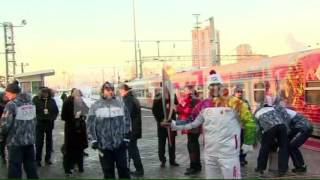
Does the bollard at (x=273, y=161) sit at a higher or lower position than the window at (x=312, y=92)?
lower

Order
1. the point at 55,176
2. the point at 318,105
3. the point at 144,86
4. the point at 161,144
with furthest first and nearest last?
the point at 144,86 < the point at 318,105 < the point at 161,144 < the point at 55,176

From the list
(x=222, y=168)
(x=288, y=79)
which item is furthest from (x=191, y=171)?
(x=288, y=79)

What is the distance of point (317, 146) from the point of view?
16203mm

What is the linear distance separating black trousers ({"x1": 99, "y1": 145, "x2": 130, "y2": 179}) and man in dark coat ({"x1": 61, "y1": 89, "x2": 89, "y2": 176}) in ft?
11.0

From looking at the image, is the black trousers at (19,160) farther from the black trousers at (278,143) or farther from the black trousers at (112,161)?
the black trousers at (278,143)

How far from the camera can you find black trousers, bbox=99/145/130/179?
27.2 feet

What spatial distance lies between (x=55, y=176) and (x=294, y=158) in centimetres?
436

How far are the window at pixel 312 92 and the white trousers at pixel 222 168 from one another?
11.7 meters

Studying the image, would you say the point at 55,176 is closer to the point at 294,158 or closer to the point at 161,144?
the point at 161,144

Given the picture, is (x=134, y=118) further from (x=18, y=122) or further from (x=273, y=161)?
(x=18, y=122)

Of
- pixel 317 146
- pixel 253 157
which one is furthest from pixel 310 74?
pixel 253 157

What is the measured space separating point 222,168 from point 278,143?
4.25 m

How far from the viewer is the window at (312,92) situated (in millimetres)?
18291

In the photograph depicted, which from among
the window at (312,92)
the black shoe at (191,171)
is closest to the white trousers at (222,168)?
the black shoe at (191,171)
